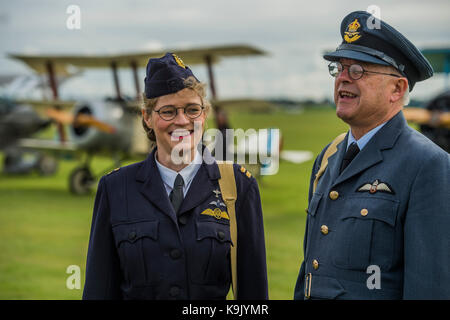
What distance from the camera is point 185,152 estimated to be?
2.17m

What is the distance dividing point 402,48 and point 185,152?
3.26 ft

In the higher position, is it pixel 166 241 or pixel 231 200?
pixel 231 200

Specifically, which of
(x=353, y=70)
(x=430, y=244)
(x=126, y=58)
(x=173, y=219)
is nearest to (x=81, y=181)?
(x=126, y=58)

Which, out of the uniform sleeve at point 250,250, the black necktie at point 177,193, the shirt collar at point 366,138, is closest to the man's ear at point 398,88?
the shirt collar at point 366,138

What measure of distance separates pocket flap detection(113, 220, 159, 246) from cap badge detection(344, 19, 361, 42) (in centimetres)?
113

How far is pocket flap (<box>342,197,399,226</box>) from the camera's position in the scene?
6.20 feet

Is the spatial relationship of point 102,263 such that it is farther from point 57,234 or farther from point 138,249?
point 57,234

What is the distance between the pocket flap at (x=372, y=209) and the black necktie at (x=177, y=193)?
680 millimetres

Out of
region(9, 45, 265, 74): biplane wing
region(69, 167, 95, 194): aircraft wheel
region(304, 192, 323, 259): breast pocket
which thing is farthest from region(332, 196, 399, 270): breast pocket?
region(69, 167, 95, 194): aircraft wheel

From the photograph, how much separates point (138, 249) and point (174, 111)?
59 cm

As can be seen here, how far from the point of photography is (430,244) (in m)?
1.78

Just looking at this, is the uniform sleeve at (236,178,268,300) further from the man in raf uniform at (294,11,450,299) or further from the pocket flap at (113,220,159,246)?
the pocket flap at (113,220,159,246)
